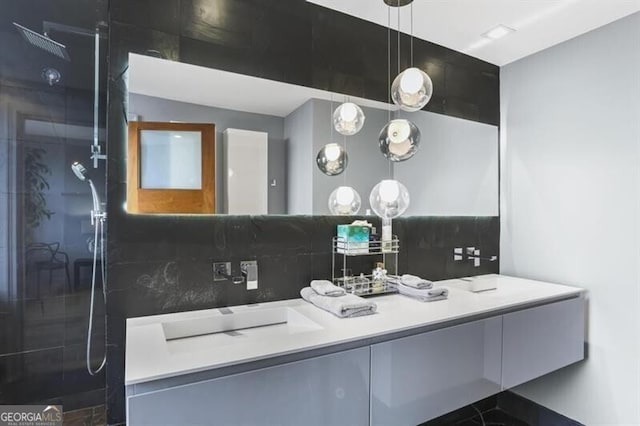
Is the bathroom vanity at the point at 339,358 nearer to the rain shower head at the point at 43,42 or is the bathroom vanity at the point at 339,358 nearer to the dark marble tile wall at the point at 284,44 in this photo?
the dark marble tile wall at the point at 284,44

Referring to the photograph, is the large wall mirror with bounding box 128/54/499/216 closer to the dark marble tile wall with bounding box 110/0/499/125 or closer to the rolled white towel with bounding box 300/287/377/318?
the dark marble tile wall with bounding box 110/0/499/125

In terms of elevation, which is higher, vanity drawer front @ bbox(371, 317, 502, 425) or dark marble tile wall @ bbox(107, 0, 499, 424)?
dark marble tile wall @ bbox(107, 0, 499, 424)

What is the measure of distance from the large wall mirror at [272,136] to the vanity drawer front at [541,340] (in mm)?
895

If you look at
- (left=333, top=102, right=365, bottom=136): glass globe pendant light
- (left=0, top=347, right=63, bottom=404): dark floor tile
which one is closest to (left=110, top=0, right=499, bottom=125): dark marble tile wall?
(left=333, top=102, right=365, bottom=136): glass globe pendant light

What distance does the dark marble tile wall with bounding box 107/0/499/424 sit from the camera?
1.52 metres

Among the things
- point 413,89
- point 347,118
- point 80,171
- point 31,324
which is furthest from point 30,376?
point 413,89

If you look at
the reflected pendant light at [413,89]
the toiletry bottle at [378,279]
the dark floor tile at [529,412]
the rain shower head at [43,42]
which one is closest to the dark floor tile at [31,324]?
the rain shower head at [43,42]

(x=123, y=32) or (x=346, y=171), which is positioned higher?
(x=123, y=32)

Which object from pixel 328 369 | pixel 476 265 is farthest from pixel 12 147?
pixel 476 265

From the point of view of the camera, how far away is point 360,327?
1430 millimetres

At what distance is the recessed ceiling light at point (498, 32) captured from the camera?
2257 millimetres

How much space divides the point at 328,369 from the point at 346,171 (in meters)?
1.17

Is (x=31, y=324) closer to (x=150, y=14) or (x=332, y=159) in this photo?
(x=150, y=14)

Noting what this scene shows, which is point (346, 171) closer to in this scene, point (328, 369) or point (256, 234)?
point (256, 234)
